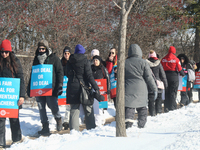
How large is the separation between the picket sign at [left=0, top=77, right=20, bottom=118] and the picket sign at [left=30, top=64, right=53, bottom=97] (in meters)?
0.74

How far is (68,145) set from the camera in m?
4.11

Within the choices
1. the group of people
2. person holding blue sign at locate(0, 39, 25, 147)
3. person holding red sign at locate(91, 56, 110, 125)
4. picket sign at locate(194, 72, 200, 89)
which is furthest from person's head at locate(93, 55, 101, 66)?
picket sign at locate(194, 72, 200, 89)

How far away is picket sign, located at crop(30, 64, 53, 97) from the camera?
5.95 m

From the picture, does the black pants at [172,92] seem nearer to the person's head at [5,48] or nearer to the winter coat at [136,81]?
the winter coat at [136,81]

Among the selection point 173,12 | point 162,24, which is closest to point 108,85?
point 162,24

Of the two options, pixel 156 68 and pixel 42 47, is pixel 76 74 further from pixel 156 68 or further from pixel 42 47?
pixel 156 68

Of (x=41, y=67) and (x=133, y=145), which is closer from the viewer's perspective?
(x=133, y=145)

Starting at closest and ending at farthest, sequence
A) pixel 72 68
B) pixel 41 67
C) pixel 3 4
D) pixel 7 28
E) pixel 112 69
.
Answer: pixel 72 68
pixel 41 67
pixel 112 69
pixel 7 28
pixel 3 4

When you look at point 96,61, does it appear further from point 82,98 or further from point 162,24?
point 162,24

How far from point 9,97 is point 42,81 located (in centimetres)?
91

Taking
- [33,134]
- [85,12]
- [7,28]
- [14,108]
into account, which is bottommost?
[33,134]

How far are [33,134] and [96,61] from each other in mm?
2308

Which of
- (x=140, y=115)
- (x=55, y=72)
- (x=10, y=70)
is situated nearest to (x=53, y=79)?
(x=55, y=72)

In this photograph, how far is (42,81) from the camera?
5.95 metres
